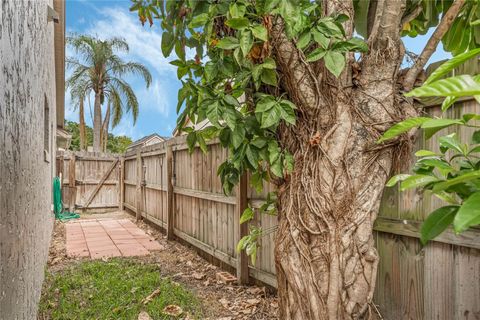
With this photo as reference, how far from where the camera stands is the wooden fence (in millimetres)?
1740

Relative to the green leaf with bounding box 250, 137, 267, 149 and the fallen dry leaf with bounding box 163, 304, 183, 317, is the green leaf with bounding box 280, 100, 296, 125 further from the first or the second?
the fallen dry leaf with bounding box 163, 304, 183, 317

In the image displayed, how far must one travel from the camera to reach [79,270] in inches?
156

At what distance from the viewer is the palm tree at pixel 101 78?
16.0 metres

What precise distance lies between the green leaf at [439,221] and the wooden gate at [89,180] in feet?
33.0

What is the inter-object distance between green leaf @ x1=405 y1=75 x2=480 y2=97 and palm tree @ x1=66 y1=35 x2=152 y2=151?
57.4 ft

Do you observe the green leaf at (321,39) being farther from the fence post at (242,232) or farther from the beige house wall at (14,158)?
the fence post at (242,232)

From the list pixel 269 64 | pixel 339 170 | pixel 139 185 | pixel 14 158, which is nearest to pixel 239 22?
pixel 269 64

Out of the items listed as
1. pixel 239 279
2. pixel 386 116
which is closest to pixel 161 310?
pixel 239 279

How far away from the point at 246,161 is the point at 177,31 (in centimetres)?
82

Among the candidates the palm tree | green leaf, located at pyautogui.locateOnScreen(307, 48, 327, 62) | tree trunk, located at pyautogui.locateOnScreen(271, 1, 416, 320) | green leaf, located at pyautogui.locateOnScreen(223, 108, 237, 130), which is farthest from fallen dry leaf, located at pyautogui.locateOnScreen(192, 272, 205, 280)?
the palm tree

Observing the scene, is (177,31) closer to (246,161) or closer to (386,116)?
(246,161)

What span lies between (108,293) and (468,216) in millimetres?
3251

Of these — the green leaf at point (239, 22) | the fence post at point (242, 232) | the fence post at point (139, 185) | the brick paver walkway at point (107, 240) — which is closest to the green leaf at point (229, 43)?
the green leaf at point (239, 22)

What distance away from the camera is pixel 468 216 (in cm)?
64
